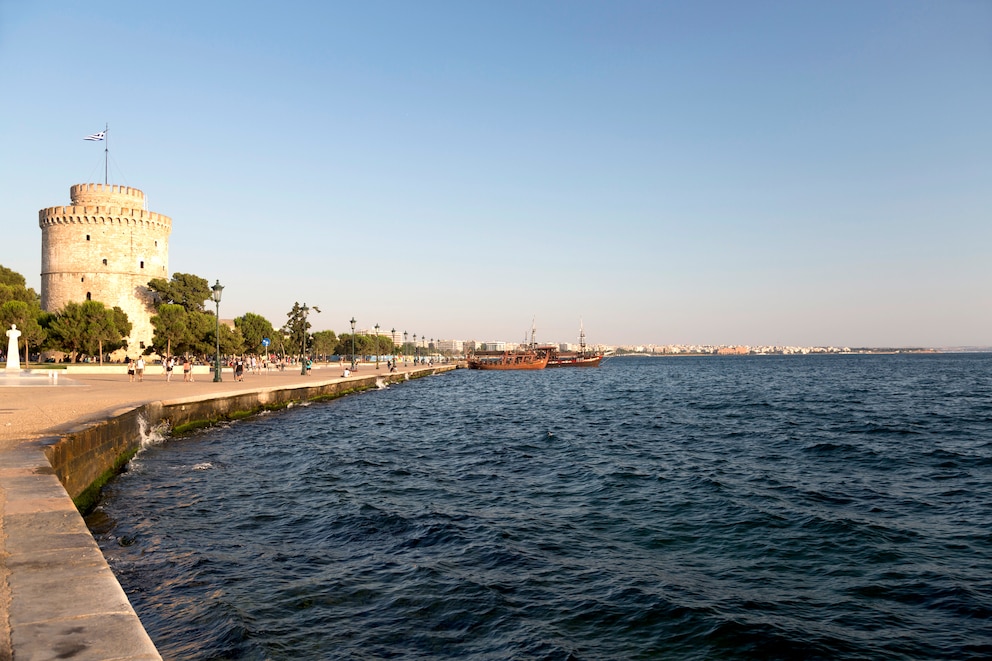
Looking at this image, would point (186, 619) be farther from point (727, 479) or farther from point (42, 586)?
point (727, 479)

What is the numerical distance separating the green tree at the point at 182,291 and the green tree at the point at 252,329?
7.32 metres

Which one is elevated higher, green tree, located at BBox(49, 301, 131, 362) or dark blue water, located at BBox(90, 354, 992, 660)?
green tree, located at BBox(49, 301, 131, 362)

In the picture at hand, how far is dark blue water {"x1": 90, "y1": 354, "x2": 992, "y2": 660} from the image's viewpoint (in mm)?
6871

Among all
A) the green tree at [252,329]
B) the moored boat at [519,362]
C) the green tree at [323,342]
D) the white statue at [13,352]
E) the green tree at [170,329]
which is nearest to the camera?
the white statue at [13,352]

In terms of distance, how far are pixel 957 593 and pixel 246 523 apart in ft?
33.3

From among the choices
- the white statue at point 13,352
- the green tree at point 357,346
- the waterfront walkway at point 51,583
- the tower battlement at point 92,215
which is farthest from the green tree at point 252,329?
the waterfront walkway at point 51,583

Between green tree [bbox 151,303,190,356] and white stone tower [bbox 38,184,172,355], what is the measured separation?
6.31m

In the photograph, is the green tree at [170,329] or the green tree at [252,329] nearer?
the green tree at [170,329]

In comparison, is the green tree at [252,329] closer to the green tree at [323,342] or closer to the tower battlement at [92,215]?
the tower battlement at [92,215]

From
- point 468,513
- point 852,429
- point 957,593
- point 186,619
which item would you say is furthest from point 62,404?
point 852,429

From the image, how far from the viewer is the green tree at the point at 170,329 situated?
6288cm

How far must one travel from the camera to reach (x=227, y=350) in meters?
70.4

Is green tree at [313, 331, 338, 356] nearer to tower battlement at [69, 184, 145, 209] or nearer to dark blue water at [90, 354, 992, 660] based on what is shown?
tower battlement at [69, 184, 145, 209]

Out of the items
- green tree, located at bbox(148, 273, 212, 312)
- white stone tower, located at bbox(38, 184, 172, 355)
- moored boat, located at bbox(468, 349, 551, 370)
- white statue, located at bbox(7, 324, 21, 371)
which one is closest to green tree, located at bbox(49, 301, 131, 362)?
white stone tower, located at bbox(38, 184, 172, 355)
